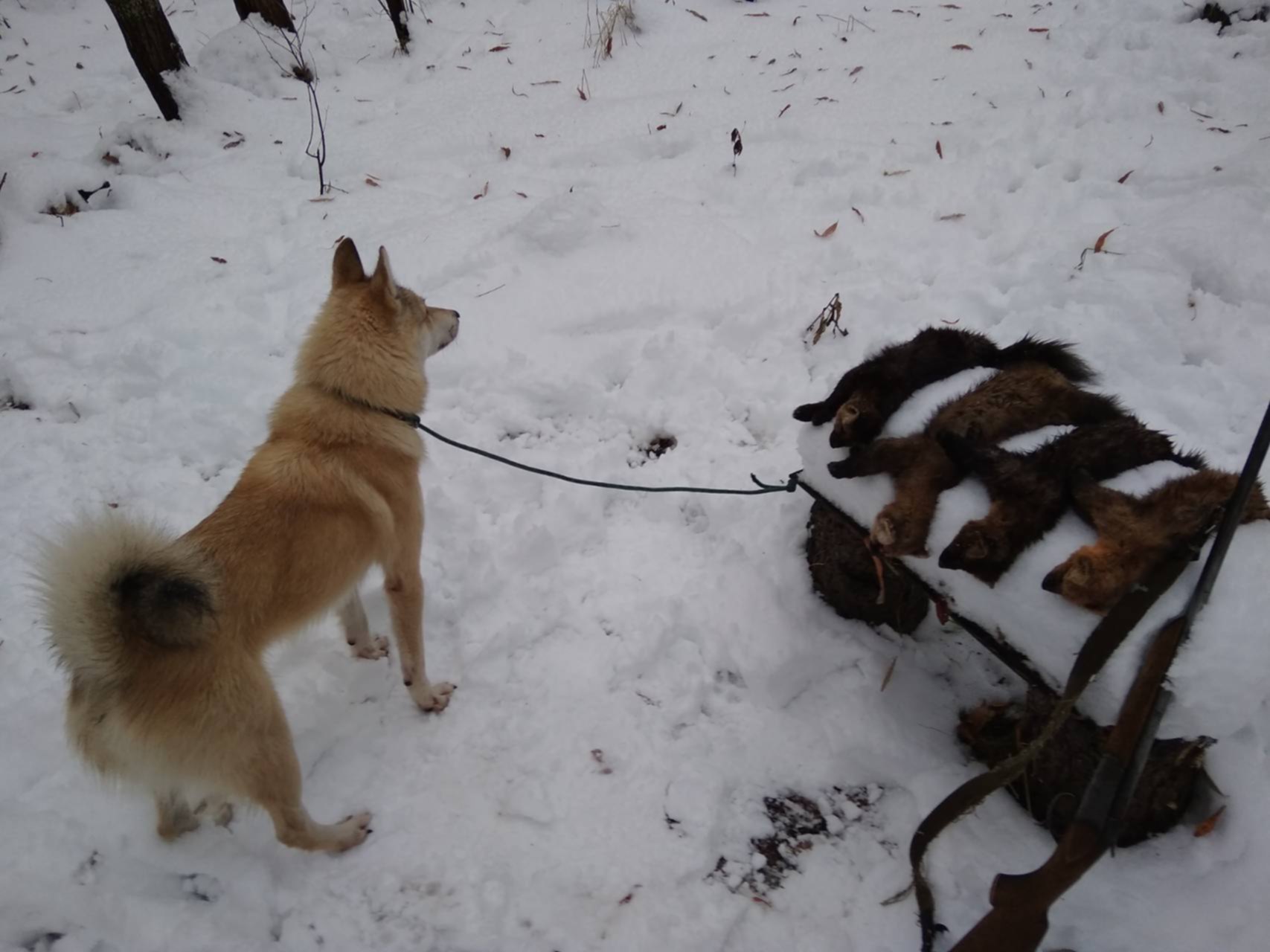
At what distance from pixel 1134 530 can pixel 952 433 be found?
68cm

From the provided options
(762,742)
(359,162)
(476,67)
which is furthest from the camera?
(476,67)

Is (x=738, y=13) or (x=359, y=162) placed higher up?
(x=738, y=13)

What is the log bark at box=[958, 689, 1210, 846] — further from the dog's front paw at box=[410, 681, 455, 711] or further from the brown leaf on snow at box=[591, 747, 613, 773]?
the dog's front paw at box=[410, 681, 455, 711]

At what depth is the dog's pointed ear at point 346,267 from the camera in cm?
310

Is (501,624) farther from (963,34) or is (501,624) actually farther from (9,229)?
(963,34)

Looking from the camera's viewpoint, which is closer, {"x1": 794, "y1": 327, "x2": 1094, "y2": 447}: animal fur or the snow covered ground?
the snow covered ground

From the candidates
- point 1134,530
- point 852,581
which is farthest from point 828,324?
point 1134,530

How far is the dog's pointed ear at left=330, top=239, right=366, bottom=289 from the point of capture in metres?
3.10

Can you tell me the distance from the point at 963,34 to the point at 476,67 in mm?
5565

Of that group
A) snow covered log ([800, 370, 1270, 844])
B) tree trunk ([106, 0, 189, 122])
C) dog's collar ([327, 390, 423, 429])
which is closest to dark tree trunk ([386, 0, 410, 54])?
tree trunk ([106, 0, 189, 122])

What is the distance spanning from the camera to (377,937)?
246cm

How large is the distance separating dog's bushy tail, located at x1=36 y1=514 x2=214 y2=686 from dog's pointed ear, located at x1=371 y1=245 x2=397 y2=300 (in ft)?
4.36

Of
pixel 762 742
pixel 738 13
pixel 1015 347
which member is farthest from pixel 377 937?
pixel 738 13

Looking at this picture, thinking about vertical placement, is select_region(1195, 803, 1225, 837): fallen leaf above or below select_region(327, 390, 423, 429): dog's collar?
below
